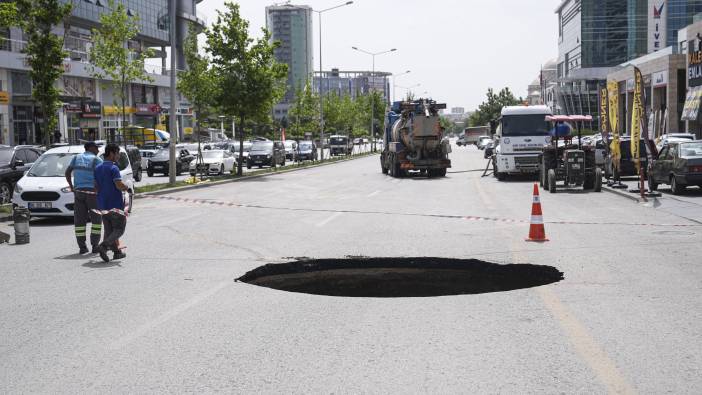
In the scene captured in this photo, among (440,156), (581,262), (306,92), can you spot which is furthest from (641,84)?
(306,92)

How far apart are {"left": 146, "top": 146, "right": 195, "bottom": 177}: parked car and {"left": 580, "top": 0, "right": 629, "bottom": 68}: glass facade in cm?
8163

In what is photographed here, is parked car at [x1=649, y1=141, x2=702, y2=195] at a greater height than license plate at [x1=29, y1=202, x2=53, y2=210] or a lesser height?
greater

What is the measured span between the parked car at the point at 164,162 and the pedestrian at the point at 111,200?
3161 cm

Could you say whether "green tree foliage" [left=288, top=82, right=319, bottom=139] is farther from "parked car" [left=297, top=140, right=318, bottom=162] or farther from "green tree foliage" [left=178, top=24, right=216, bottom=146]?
"parked car" [left=297, top=140, right=318, bottom=162]

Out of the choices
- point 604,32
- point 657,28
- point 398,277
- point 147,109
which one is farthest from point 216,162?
point 604,32

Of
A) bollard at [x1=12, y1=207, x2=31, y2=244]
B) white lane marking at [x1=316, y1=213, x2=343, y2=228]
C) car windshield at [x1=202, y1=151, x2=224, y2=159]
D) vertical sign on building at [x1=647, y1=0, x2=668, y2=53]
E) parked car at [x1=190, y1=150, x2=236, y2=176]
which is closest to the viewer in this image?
bollard at [x1=12, y1=207, x2=31, y2=244]

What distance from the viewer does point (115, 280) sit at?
9367 mm

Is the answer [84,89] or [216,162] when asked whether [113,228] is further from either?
[84,89]

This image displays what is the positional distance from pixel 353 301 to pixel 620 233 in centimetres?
748

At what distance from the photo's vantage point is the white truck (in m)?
30.6

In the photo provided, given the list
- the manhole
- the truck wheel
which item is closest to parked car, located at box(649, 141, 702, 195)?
the truck wheel

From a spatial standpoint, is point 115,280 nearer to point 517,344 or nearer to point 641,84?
point 517,344

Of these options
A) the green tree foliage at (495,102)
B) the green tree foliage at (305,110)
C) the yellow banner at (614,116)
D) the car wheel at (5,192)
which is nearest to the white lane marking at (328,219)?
the car wheel at (5,192)

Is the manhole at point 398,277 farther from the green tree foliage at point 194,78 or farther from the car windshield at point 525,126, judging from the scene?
the green tree foliage at point 194,78
